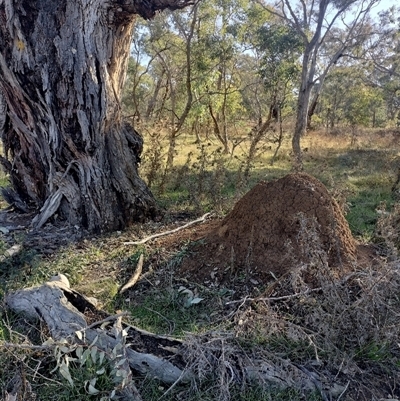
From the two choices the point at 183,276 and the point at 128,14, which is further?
the point at 128,14

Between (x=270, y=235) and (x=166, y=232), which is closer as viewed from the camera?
(x=270, y=235)

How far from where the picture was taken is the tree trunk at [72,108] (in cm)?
432

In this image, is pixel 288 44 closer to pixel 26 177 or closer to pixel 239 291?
pixel 26 177

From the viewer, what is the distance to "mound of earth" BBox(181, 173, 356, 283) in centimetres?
345

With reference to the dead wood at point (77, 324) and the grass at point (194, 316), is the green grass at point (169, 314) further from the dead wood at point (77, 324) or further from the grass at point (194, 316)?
the dead wood at point (77, 324)

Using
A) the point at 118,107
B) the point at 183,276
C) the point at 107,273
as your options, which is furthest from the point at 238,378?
the point at 118,107

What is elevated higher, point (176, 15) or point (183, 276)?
point (176, 15)

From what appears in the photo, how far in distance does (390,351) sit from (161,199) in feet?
14.9

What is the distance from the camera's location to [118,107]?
484 centimetres

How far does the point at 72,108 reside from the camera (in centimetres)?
446

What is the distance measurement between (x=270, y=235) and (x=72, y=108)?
2.56 metres

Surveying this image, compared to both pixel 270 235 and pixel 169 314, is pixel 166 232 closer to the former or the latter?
pixel 270 235

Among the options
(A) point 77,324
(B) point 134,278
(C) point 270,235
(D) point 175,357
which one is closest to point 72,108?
(B) point 134,278

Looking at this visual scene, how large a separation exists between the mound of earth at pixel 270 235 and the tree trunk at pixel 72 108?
5.00 ft
